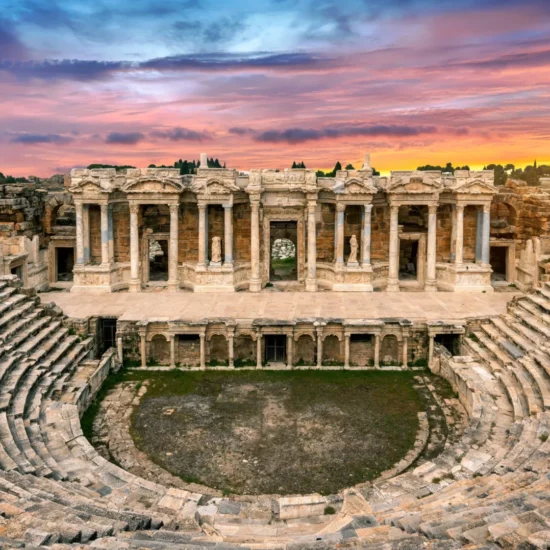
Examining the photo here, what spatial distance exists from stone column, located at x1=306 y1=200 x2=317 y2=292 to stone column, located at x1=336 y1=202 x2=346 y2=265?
3.25 ft

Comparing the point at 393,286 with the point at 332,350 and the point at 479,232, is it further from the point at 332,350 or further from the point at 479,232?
the point at 332,350

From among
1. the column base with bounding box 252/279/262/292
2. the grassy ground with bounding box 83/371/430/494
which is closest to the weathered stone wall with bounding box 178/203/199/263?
the column base with bounding box 252/279/262/292

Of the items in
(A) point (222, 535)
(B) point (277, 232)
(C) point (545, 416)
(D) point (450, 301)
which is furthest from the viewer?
(B) point (277, 232)

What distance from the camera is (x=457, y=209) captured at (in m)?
26.5

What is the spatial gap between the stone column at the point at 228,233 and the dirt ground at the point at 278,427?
25.2 feet

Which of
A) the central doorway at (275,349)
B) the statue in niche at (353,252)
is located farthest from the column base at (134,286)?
the statue in niche at (353,252)

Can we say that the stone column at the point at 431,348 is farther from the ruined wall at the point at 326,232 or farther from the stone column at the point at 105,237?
the stone column at the point at 105,237

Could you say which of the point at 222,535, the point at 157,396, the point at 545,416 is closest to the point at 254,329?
the point at 157,396

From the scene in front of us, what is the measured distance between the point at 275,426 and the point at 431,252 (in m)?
13.7

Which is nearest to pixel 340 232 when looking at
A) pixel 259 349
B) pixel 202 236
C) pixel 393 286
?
pixel 393 286

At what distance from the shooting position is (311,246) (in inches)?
1043

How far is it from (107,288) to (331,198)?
10.5 m

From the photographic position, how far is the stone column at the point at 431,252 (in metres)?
26.5

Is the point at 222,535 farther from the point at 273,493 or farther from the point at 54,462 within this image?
the point at 54,462
